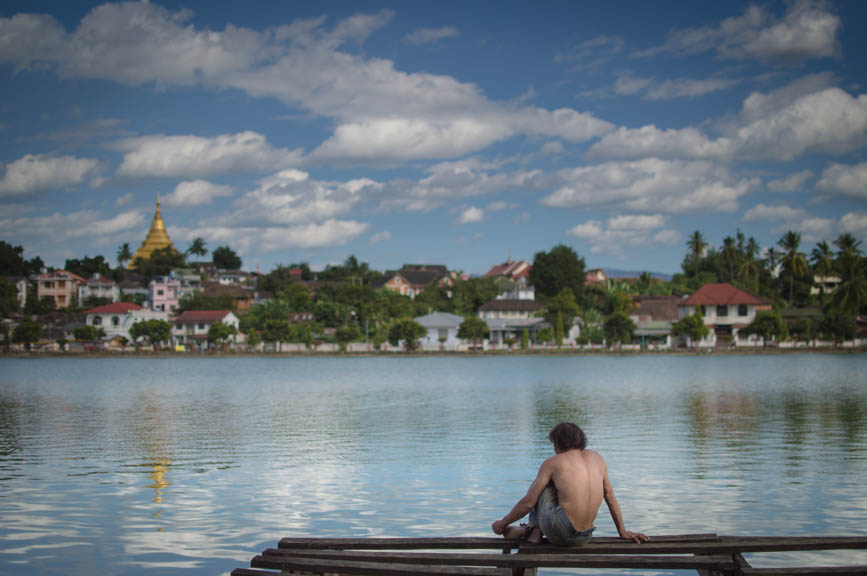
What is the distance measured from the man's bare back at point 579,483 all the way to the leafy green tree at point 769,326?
260 ft

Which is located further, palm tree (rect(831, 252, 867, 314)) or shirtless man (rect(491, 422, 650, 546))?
palm tree (rect(831, 252, 867, 314))

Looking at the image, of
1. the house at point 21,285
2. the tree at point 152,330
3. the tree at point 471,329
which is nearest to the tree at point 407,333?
the tree at point 471,329

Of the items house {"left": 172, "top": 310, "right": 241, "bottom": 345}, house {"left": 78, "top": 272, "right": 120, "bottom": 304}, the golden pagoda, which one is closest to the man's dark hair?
house {"left": 172, "top": 310, "right": 241, "bottom": 345}

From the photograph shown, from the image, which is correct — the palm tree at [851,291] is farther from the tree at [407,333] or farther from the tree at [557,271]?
the tree at [407,333]

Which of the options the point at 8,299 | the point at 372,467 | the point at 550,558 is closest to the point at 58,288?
the point at 8,299

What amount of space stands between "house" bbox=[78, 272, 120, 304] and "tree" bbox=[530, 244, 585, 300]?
5653cm

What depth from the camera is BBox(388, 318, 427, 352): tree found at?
83125 mm

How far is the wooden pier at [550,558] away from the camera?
254 inches

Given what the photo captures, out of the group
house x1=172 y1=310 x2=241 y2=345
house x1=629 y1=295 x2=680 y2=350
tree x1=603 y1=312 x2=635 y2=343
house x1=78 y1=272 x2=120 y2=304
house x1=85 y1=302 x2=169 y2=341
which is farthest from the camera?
house x1=78 y1=272 x2=120 y2=304

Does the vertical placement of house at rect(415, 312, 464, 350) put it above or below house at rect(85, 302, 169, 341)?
below

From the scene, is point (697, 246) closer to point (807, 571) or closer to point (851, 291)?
point (851, 291)

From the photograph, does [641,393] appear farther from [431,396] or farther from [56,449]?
[56,449]

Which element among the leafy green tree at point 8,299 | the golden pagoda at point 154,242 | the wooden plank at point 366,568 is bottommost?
the wooden plank at point 366,568

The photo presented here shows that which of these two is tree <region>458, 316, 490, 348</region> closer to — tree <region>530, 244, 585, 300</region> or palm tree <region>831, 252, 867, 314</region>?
tree <region>530, 244, 585, 300</region>
